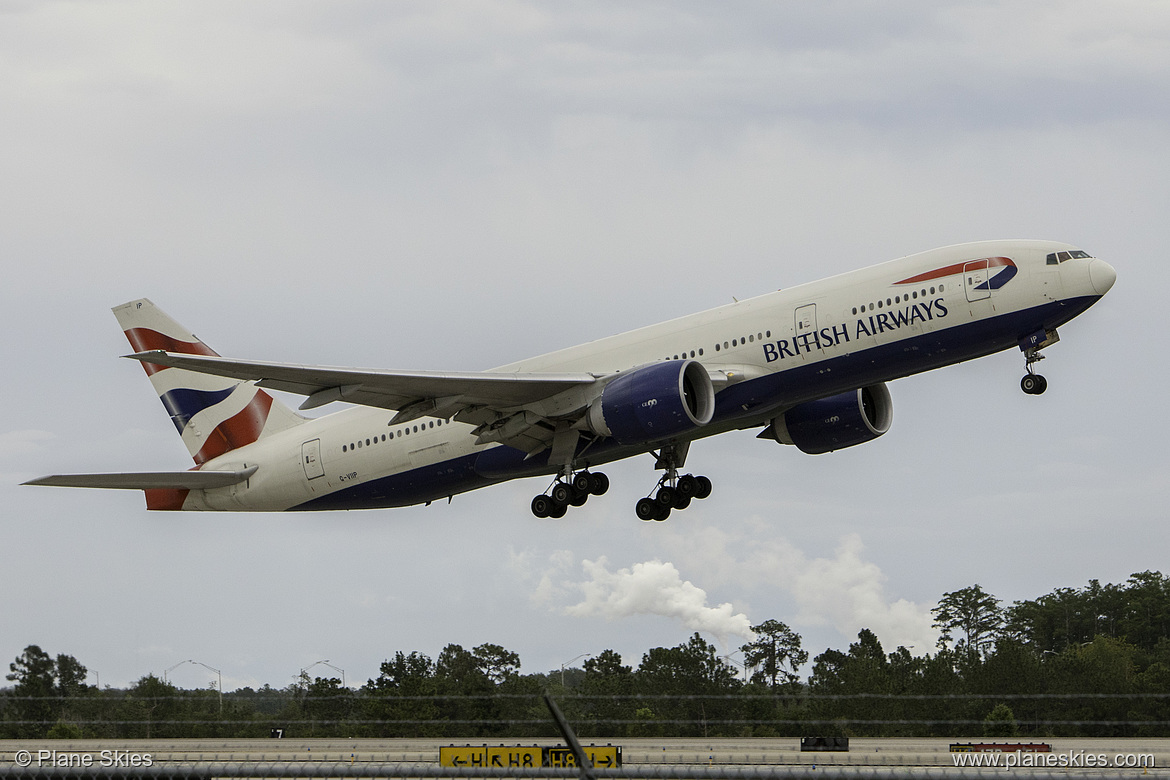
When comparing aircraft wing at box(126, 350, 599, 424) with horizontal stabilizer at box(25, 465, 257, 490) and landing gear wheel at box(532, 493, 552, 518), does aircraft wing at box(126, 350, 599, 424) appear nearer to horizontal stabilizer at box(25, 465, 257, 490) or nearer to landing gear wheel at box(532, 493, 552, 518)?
landing gear wheel at box(532, 493, 552, 518)

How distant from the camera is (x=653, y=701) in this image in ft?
182

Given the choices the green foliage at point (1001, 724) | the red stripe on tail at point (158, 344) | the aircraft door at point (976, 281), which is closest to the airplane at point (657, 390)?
the aircraft door at point (976, 281)

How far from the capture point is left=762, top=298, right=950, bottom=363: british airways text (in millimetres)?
29391

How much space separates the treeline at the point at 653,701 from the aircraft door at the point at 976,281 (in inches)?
748

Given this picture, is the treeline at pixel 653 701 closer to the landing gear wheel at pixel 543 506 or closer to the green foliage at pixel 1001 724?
the green foliage at pixel 1001 724

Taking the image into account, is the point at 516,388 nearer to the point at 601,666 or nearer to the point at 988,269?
the point at 988,269

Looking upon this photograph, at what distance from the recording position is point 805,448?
120ft

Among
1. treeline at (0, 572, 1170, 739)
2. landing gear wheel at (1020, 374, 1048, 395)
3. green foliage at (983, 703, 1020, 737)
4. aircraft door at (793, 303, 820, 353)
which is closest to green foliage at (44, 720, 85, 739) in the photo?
treeline at (0, 572, 1170, 739)

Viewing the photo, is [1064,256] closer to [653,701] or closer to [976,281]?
[976,281]

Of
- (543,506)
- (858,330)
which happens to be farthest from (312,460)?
(858,330)

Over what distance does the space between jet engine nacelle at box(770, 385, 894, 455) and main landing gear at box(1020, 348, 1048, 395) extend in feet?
19.9

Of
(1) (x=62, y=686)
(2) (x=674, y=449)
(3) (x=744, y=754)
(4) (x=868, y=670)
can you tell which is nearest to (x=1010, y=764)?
(3) (x=744, y=754)

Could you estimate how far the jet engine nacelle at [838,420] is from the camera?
35.7m

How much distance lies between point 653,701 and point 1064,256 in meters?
32.3
